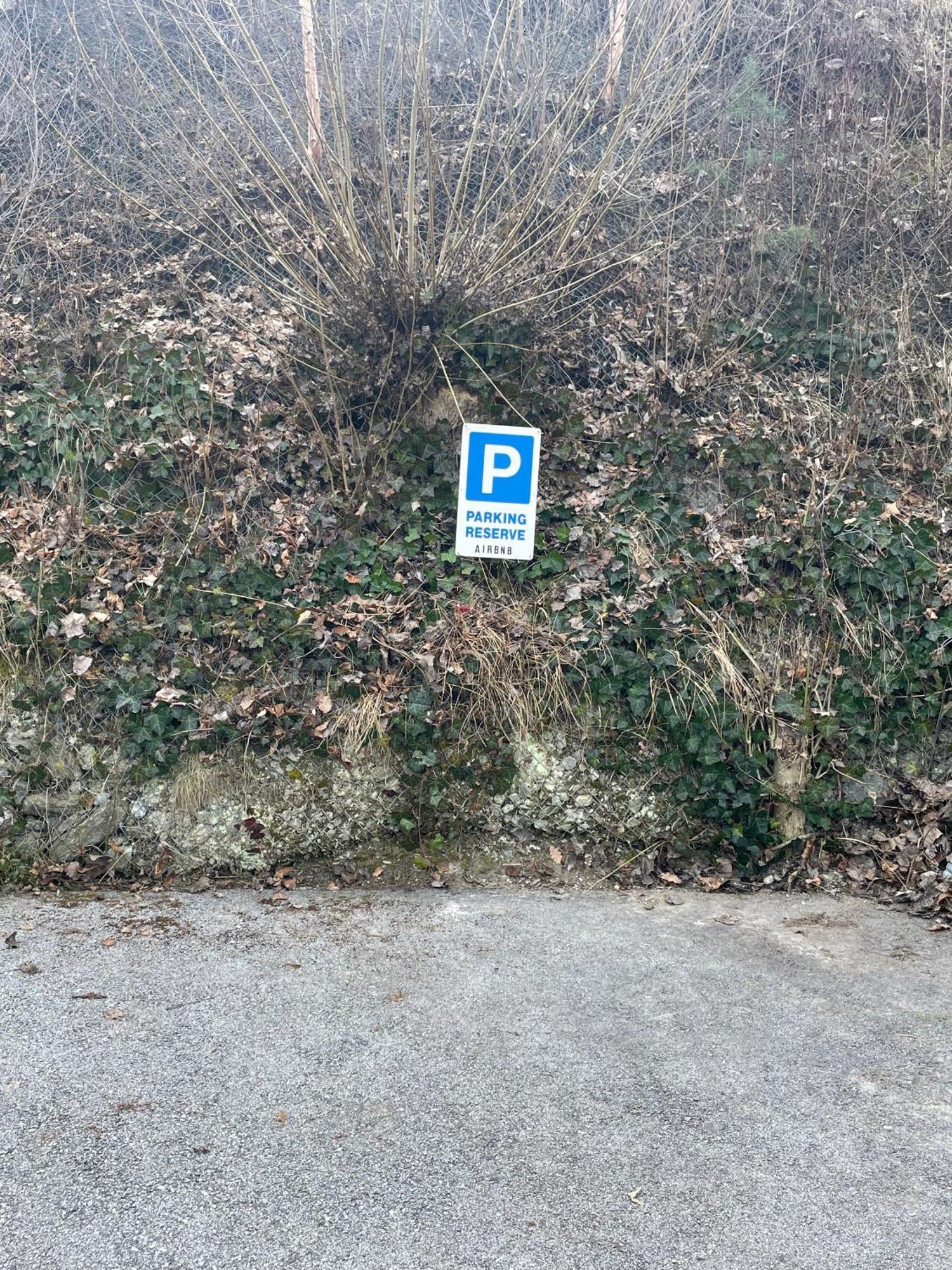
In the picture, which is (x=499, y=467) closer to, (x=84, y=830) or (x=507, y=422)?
(x=507, y=422)

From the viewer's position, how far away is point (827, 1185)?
10.4ft

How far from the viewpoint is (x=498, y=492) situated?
638 cm

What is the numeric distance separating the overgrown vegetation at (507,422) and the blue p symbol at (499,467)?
0.53 metres

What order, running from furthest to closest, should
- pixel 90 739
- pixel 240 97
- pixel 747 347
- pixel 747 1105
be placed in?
pixel 240 97 < pixel 747 347 < pixel 90 739 < pixel 747 1105

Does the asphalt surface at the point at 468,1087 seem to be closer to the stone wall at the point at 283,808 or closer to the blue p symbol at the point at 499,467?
the stone wall at the point at 283,808

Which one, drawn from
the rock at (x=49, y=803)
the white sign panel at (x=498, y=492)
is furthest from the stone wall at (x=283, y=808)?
the white sign panel at (x=498, y=492)

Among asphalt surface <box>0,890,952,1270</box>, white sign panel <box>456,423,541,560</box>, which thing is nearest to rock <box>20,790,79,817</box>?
asphalt surface <box>0,890,952,1270</box>

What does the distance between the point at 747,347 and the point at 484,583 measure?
316 centimetres

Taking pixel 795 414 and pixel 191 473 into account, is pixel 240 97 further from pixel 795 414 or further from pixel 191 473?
pixel 795 414

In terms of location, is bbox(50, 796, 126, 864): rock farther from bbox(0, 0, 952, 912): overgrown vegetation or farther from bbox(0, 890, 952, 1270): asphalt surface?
bbox(0, 890, 952, 1270): asphalt surface

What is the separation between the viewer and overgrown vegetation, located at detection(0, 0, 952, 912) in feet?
19.8

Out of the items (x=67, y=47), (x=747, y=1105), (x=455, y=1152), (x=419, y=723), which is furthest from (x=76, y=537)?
(x=67, y=47)

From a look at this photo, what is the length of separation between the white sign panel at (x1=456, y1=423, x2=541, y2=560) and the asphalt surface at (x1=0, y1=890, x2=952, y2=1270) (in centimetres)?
225

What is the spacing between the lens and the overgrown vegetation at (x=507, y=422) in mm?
6047
